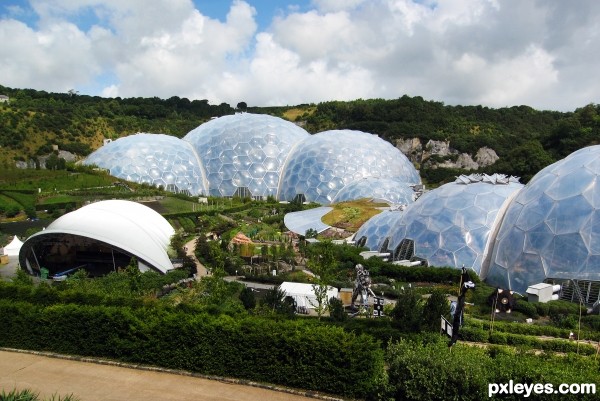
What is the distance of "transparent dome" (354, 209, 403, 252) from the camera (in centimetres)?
2812

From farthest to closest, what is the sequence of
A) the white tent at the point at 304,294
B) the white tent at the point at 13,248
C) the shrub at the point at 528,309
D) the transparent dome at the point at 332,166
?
1. the transparent dome at the point at 332,166
2. the white tent at the point at 13,248
3. the white tent at the point at 304,294
4. the shrub at the point at 528,309

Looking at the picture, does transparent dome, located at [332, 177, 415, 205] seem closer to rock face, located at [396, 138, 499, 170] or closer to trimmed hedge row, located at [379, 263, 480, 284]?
trimmed hedge row, located at [379, 263, 480, 284]

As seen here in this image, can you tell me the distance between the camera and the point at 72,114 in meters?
82.6

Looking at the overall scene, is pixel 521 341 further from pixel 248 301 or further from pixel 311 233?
pixel 311 233

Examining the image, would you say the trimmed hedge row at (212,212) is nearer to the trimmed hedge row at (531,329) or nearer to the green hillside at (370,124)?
the trimmed hedge row at (531,329)

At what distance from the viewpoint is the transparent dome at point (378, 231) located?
92.3ft

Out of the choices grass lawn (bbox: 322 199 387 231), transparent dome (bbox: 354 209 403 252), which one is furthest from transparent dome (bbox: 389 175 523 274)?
grass lawn (bbox: 322 199 387 231)

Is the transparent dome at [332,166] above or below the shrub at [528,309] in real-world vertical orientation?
above

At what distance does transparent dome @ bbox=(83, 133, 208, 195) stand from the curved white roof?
25.1 metres

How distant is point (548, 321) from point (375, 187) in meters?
28.0

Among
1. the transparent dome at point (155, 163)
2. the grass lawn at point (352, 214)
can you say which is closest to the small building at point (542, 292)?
the grass lawn at point (352, 214)

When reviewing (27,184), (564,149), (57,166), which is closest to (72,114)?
(57,166)

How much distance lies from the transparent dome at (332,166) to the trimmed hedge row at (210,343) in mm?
35957

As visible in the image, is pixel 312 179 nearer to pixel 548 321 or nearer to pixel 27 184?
pixel 27 184
